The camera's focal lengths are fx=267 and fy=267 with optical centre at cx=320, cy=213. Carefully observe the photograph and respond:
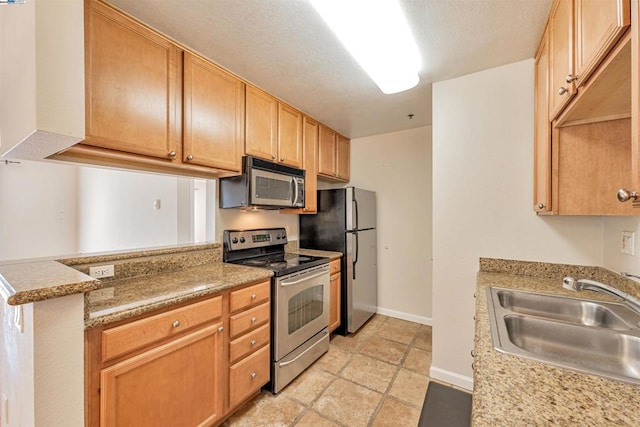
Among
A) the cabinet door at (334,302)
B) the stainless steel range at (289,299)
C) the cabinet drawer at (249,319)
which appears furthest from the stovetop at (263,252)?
the cabinet door at (334,302)

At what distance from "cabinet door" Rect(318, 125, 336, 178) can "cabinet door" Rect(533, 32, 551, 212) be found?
1.93 meters

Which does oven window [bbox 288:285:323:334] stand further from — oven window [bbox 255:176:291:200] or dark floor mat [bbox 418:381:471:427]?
dark floor mat [bbox 418:381:471:427]

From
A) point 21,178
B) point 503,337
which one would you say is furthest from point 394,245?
point 21,178

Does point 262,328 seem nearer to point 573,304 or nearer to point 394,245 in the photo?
point 573,304

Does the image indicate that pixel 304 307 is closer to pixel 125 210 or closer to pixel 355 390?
pixel 355 390

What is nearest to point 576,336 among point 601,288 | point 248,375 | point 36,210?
point 601,288

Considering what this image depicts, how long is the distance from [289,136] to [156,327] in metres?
1.93

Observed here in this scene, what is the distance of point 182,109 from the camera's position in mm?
1724

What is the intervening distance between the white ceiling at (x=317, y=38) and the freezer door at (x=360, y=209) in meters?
1.04

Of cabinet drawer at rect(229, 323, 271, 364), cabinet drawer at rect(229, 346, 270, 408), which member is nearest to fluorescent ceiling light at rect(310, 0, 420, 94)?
cabinet drawer at rect(229, 323, 271, 364)

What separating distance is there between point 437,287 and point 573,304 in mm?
862

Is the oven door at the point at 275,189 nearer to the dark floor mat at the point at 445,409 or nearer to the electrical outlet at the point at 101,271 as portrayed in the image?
the electrical outlet at the point at 101,271

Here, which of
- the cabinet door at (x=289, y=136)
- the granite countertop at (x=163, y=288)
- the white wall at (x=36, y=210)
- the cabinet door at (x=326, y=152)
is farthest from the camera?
the white wall at (x=36, y=210)

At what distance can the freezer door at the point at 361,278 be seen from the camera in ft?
9.62
